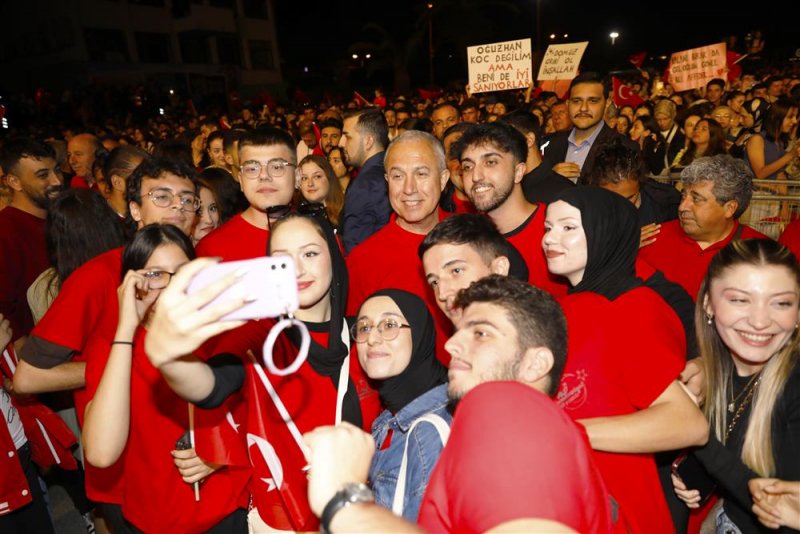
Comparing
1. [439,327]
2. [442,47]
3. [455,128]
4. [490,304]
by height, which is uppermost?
[442,47]

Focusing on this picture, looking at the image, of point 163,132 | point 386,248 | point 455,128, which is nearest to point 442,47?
point 163,132

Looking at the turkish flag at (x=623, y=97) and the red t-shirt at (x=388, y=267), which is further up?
the turkish flag at (x=623, y=97)

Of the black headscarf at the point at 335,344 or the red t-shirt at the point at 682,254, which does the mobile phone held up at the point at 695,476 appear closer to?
the red t-shirt at the point at 682,254

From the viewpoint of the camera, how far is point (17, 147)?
4.50 meters

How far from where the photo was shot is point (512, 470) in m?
1.13

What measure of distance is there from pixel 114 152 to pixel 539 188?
3610 millimetres

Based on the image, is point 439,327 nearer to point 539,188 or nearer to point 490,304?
point 490,304

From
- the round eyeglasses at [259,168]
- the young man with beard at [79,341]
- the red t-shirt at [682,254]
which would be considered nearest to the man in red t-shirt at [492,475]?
the young man with beard at [79,341]

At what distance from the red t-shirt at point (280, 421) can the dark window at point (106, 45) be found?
39765 millimetres

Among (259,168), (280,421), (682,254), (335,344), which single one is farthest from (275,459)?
(682,254)

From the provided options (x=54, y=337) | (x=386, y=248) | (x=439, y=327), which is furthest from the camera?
(x=386, y=248)

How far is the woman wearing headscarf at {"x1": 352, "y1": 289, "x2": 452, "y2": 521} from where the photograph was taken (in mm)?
1957

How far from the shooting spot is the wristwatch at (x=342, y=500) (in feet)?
4.22

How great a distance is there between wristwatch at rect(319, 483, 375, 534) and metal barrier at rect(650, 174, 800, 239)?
5.51 metres
